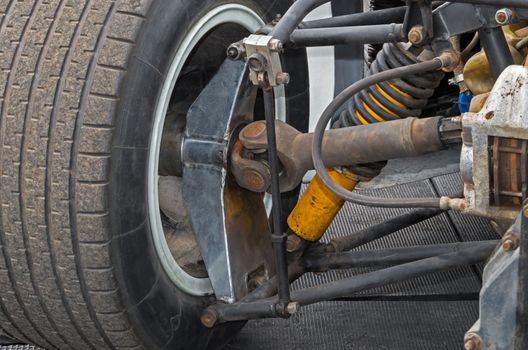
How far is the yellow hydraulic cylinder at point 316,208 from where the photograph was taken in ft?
7.46

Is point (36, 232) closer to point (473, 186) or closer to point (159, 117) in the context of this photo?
point (159, 117)

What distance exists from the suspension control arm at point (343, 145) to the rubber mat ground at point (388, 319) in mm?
453

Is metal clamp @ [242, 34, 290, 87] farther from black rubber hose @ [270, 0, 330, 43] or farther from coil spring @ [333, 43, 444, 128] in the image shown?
coil spring @ [333, 43, 444, 128]

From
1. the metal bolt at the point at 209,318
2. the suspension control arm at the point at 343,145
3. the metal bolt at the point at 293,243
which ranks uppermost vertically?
the suspension control arm at the point at 343,145

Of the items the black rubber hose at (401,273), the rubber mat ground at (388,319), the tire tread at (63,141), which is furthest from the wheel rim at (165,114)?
the rubber mat ground at (388,319)

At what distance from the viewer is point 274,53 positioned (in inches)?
75.5

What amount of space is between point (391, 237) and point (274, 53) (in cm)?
122

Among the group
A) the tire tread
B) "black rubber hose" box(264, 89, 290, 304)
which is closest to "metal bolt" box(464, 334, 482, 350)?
"black rubber hose" box(264, 89, 290, 304)

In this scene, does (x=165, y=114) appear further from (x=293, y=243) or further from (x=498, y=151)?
(x=498, y=151)

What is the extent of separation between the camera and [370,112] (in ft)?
7.43

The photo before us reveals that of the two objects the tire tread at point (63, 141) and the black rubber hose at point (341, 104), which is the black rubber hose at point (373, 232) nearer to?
the black rubber hose at point (341, 104)

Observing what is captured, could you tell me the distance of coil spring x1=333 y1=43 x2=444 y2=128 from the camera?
7.25 ft

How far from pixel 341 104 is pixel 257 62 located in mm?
189

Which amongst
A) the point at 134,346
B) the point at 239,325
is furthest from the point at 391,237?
the point at 134,346
